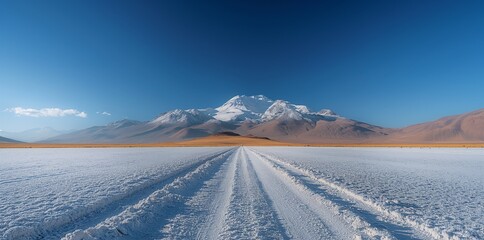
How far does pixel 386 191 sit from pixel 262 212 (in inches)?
230

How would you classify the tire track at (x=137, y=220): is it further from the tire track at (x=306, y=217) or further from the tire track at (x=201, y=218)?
the tire track at (x=306, y=217)

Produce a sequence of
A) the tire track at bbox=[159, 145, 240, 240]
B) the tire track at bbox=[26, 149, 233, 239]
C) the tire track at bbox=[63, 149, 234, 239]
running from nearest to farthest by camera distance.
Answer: the tire track at bbox=[63, 149, 234, 239] → the tire track at bbox=[159, 145, 240, 240] → the tire track at bbox=[26, 149, 233, 239]

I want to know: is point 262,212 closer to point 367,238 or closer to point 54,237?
point 367,238

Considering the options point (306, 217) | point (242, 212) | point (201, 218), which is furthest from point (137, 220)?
point (306, 217)

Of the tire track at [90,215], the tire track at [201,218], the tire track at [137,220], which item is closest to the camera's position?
the tire track at [137,220]

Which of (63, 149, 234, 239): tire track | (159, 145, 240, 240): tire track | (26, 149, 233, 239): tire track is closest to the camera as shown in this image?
(63, 149, 234, 239): tire track

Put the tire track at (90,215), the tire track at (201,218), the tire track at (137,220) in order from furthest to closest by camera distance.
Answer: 1. the tire track at (90,215)
2. the tire track at (201,218)
3. the tire track at (137,220)

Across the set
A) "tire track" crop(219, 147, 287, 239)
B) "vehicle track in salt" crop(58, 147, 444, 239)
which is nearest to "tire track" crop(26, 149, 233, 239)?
"vehicle track in salt" crop(58, 147, 444, 239)

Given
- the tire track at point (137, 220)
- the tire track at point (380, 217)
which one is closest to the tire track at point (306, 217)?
the tire track at point (380, 217)

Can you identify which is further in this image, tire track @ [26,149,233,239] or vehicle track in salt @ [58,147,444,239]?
tire track @ [26,149,233,239]

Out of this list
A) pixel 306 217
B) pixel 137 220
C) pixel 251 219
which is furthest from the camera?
pixel 306 217

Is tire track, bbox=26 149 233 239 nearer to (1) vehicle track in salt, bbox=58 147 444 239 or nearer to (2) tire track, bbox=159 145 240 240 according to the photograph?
Result: (1) vehicle track in salt, bbox=58 147 444 239

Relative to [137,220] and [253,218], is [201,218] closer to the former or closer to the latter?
[253,218]

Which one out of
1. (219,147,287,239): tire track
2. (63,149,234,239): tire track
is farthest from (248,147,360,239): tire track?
(63,149,234,239): tire track
